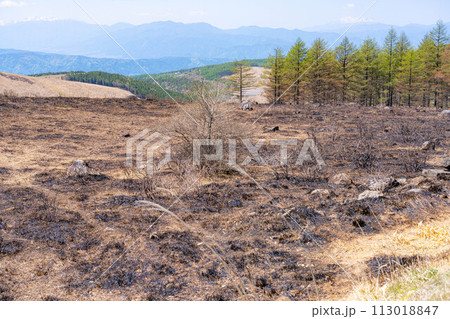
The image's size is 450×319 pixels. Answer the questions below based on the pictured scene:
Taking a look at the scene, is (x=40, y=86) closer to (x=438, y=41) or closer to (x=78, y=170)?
(x=78, y=170)

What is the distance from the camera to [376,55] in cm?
4631

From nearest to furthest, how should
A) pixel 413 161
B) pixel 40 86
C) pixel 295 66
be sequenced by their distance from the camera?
pixel 413 161 → pixel 295 66 → pixel 40 86

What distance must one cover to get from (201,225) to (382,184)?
4201 mm

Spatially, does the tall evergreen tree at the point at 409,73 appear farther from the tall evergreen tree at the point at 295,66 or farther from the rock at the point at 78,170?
the rock at the point at 78,170

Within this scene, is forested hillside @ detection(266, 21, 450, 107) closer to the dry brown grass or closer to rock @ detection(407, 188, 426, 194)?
the dry brown grass

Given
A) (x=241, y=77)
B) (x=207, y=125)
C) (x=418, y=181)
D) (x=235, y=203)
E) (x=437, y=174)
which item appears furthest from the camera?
(x=241, y=77)

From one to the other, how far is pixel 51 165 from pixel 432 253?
9891 mm

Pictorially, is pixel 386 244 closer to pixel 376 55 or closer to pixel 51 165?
pixel 51 165

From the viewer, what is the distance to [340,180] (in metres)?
8.15

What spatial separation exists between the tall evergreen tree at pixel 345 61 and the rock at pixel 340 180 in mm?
38237

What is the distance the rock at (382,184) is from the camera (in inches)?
285

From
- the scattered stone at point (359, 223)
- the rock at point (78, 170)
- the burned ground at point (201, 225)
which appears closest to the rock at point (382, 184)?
the burned ground at point (201, 225)

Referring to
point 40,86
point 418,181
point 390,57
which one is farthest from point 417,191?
point 40,86

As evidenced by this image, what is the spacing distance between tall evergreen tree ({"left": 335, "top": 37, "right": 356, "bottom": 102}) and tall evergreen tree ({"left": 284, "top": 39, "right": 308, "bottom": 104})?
4.58 meters
